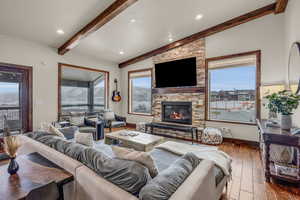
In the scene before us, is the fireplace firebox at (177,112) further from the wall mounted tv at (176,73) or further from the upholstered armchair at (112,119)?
the upholstered armchair at (112,119)

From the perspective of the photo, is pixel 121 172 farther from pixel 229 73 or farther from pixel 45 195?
pixel 229 73

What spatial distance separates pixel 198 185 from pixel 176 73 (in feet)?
13.8

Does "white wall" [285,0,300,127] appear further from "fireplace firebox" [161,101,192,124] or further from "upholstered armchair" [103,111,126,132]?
"upholstered armchair" [103,111,126,132]

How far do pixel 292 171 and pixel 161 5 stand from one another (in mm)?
3811

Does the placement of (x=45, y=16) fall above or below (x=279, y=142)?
above

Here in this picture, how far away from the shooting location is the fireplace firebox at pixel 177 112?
16.0ft

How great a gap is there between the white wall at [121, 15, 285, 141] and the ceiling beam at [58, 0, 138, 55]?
112 inches

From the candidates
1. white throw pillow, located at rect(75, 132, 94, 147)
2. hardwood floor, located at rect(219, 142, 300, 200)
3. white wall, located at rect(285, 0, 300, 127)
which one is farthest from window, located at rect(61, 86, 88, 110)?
white wall, located at rect(285, 0, 300, 127)

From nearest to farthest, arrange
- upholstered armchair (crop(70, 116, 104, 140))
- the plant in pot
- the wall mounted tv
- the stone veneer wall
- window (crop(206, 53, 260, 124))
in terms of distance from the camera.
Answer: the plant in pot
window (crop(206, 53, 260, 124))
upholstered armchair (crop(70, 116, 104, 140))
the stone veneer wall
the wall mounted tv

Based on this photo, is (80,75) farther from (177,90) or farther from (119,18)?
(177,90)

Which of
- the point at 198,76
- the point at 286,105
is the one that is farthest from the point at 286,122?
the point at 198,76

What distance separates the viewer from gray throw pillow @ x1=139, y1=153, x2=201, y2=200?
38.5 inches

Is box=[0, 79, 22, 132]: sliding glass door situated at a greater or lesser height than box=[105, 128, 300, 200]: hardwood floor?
greater

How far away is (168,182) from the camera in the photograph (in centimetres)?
112
